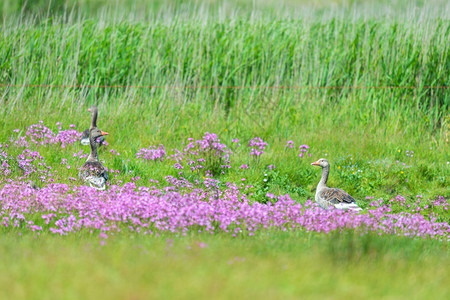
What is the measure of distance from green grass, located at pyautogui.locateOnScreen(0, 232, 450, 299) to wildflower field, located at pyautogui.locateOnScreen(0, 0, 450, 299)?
0.07 feet

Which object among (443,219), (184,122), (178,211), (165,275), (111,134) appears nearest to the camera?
(165,275)

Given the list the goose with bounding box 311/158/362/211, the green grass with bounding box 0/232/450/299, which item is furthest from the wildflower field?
Answer: the goose with bounding box 311/158/362/211

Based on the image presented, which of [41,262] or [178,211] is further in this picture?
[178,211]

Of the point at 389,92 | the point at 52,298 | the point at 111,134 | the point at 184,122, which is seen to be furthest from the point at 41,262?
the point at 389,92

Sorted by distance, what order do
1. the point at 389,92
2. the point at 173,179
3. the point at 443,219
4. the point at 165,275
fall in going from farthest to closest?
the point at 389,92, the point at 173,179, the point at 443,219, the point at 165,275

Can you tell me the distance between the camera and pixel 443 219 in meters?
8.99

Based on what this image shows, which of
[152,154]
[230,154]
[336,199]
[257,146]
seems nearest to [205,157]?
[230,154]

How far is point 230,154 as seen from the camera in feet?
37.4

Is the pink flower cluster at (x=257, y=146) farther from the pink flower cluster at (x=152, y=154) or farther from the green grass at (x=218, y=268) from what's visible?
the green grass at (x=218, y=268)

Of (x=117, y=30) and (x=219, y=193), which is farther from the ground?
(x=117, y=30)

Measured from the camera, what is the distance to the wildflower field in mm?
5215

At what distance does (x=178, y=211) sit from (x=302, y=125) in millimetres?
6412

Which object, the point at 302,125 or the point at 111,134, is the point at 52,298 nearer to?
the point at 111,134

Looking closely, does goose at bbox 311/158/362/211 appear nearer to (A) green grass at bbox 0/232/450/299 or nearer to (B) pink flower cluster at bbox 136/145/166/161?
(A) green grass at bbox 0/232/450/299
